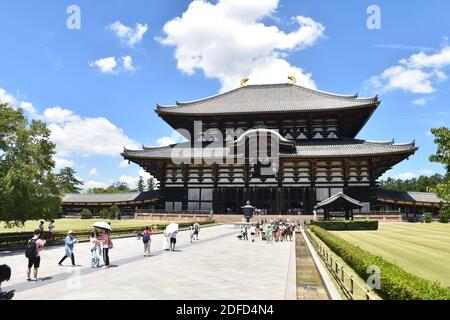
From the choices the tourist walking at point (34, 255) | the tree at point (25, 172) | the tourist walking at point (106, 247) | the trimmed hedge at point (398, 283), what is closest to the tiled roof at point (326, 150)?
the tree at point (25, 172)

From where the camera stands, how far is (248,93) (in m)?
66.9

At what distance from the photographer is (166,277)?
525 inches

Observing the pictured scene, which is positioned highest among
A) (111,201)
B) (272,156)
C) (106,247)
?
(272,156)

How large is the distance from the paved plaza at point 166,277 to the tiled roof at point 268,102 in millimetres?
38619

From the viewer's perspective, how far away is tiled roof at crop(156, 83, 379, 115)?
55.1 m

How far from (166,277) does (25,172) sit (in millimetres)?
13578

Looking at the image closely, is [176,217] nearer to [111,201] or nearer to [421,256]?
[111,201]

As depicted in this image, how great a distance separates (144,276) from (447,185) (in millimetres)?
10698

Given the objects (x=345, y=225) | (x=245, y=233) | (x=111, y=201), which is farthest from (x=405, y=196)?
(x=111, y=201)

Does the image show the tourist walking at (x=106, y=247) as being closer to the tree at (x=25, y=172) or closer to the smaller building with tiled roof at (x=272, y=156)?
the tree at (x=25, y=172)

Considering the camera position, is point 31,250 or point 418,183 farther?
point 418,183

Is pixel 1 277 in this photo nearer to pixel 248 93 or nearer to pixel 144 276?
pixel 144 276

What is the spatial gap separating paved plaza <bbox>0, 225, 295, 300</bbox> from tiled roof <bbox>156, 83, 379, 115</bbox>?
38619mm
